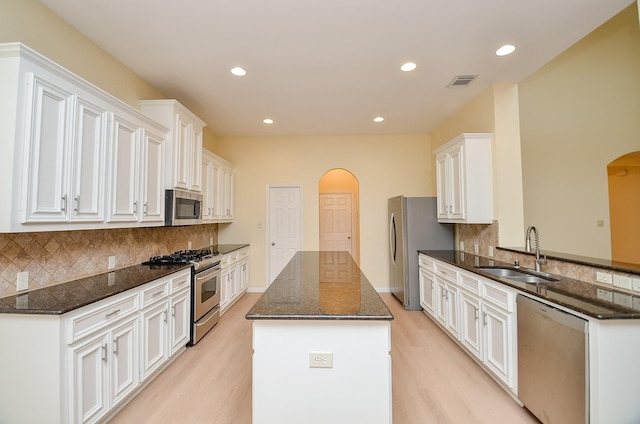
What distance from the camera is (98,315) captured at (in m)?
1.79

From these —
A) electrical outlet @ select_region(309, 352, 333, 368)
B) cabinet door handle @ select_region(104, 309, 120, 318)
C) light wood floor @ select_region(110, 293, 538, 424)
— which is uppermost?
cabinet door handle @ select_region(104, 309, 120, 318)

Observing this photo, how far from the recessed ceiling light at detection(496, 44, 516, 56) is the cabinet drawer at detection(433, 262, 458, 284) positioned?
220 centimetres

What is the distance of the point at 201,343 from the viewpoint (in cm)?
311

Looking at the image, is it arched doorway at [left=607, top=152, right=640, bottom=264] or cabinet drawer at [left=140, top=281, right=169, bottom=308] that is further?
arched doorway at [left=607, top=152, right=640, bottom=264]

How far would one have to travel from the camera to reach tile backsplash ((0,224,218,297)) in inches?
69.8

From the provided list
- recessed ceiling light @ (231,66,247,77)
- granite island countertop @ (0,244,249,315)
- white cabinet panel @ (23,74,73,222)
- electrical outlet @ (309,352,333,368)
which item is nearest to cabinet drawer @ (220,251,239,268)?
granite island countertop @ (0,244,249,315)

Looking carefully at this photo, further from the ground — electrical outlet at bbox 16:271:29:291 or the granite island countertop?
electrical outlet at bbox 16:271:29:291

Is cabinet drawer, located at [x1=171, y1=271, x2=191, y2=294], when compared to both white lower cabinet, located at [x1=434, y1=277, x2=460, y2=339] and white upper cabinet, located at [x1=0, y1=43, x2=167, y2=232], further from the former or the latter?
white lower cabinet, located at [x1=434, y1=277, x2=460, y2=339]

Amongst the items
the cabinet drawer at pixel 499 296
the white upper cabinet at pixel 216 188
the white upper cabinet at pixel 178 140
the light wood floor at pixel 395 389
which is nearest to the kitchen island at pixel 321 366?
the light wood floor at pixel 395 389

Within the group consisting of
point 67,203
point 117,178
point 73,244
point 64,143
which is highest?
point 64,143

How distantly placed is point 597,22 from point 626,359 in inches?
96.2

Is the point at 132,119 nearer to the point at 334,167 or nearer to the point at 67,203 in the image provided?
the point at 67,203

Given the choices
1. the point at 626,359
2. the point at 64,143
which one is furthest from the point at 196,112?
Result: the point at 626,359

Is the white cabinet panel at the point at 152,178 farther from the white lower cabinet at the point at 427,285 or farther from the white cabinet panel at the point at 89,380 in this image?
the white lower cabinet at the point at 427,285
